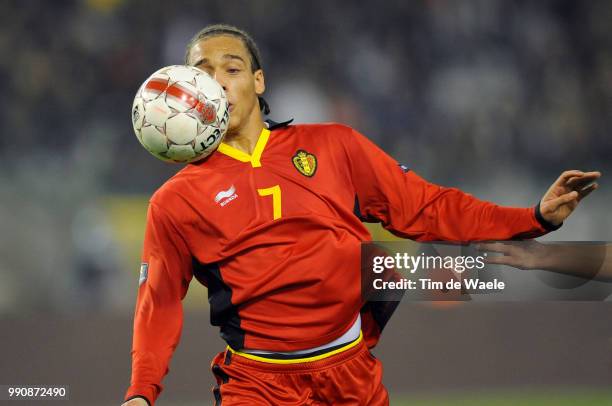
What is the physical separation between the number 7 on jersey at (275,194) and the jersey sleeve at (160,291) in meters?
0.36

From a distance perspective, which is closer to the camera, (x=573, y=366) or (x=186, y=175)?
(x=186, y=175)

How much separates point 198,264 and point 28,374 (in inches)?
105

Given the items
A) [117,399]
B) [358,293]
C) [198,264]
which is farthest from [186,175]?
[117,399]

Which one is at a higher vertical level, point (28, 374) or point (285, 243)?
point (285, 243)

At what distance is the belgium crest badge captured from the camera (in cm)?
349

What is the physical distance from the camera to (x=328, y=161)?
3549 mm

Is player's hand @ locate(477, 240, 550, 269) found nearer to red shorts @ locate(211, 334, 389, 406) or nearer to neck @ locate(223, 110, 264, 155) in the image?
red shorts @ locate(211, 334, 389, 406)

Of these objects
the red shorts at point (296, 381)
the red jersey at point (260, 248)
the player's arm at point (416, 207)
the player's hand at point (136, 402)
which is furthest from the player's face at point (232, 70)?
the player's hand at point (136, 402)

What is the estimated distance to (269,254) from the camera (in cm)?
332

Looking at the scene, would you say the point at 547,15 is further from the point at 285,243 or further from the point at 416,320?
the point at 285,243

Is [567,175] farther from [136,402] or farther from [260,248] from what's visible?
[136,402]

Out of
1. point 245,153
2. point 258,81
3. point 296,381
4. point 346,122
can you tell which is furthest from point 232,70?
point 346,122

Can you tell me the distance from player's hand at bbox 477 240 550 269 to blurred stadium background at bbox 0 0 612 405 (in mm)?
2031

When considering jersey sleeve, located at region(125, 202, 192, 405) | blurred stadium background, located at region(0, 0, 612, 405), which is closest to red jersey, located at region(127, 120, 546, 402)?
jersey sleeve, located at region(125, 202, 192, 405)
